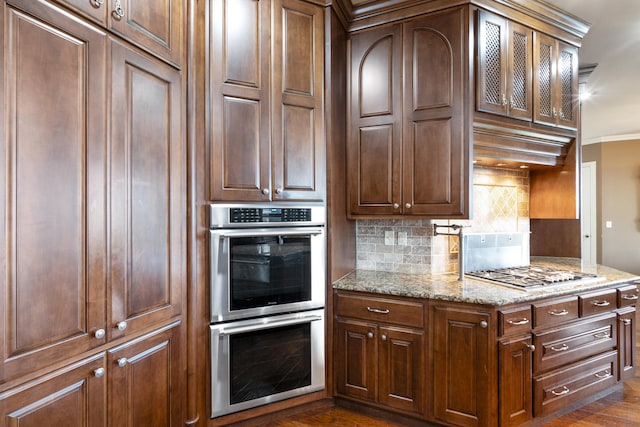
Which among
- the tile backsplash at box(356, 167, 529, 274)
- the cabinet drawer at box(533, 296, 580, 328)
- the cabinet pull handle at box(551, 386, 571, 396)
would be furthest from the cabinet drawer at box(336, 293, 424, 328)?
the cabinet pull handle at box(551, 386, 571, 396)

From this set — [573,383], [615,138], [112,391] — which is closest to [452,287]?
[573,383]

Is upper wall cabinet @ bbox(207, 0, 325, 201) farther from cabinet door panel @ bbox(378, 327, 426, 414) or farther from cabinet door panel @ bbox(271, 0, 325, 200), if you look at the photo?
cabinet door panel @ bbox(378, 327, 426, 414)

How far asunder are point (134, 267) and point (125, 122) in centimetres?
60

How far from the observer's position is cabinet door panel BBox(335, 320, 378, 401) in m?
2.46

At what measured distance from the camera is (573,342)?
2428 mm

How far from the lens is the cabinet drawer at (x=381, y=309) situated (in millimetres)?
2318

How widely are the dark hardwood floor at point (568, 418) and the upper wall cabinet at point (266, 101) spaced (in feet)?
4.69

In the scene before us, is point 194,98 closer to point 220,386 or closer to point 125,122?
point 125,122

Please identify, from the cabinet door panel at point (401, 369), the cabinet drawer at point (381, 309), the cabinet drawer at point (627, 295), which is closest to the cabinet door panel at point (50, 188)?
the cabinet drawer at point (381, 309)

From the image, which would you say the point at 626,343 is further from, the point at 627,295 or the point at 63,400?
the point at 63,400

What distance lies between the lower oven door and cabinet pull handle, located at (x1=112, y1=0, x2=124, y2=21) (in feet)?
5.15

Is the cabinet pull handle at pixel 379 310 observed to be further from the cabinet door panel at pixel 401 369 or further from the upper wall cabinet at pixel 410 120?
the upper wall cabinet at pixel 410 120

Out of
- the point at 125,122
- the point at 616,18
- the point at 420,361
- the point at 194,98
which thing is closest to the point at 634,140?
the point at 616,18

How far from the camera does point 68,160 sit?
1.30 m
